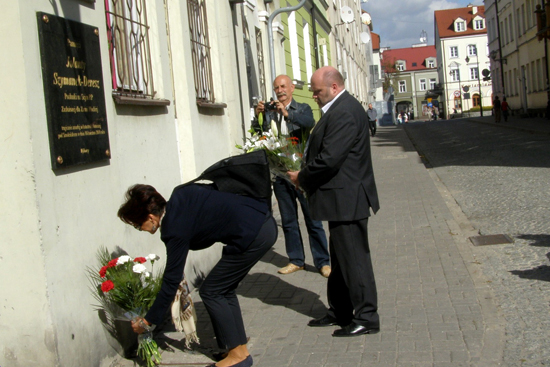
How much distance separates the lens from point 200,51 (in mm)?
8375

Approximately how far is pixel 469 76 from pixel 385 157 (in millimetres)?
75256

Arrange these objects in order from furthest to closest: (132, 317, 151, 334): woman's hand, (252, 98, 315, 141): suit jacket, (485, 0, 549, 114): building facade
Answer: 1. (485, 0, 549, 114): building facade
2. (252, 98, 315, 141): suit jacket
3. (132, 317, 151, 334): woman's hand

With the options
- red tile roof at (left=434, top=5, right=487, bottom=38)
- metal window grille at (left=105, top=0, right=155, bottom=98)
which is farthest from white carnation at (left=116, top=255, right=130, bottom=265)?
red tile roof at (left=434, top=5, right=487, bottom=38)

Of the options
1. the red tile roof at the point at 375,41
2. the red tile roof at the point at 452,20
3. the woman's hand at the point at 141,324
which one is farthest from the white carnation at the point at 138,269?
the red tile roof at the point at 452,20

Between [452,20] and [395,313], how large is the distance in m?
96.1

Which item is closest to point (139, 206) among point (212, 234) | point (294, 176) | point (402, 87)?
point (212, 234)

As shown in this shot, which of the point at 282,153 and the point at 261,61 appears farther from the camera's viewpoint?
the point at 261,61

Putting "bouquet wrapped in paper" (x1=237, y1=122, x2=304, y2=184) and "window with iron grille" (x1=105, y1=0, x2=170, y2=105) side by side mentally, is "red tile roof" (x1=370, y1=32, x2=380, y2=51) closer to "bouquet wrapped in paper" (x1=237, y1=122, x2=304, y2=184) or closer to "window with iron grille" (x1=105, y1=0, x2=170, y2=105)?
"window with iron grille" (x1=105, y1=0, x2=170, y2=105)

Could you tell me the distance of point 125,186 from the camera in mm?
5418

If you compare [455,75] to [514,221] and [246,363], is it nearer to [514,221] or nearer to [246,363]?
[514,221]

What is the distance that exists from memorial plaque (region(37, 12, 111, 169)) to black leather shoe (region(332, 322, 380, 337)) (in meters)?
2.18

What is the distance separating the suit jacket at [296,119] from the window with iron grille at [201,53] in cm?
114

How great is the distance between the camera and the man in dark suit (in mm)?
4754

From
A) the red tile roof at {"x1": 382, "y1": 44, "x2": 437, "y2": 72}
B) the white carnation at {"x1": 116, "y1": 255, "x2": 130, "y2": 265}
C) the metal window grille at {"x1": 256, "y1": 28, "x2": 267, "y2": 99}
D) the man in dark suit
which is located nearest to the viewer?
the white carnation at {"x1": 116, "y1": 255, "x2": 130, "y2": 265}
